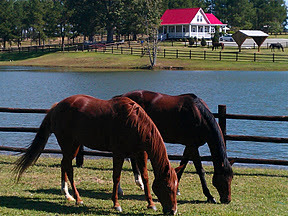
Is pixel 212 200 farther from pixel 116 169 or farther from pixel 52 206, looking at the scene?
pixel 52 206

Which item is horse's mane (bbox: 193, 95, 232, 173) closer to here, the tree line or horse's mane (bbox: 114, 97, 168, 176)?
horse's mane (bbox: 114, 97, 168, 176)

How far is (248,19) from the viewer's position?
102062 mm

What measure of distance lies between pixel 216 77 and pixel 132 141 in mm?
37072

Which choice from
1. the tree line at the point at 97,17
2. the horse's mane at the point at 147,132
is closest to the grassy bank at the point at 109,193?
Answer: the horse's mane at the point at 147,132

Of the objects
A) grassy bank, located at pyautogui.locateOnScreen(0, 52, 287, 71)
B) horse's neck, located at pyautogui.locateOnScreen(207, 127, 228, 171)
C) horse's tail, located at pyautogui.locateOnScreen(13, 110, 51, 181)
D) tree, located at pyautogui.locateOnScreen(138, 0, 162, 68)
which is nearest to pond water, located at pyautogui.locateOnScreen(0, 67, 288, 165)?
grassy bank, located at pyautogui.locateOnScreen(0, 52, 287, 71)

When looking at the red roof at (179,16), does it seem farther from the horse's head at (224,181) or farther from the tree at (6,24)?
the horse's head at (224,181)

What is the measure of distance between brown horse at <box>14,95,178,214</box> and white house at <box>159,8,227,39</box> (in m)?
73.1

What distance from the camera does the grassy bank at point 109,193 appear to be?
7043 mm

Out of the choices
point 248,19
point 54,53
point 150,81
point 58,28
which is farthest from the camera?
point 248,19

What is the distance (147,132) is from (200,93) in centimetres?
2532

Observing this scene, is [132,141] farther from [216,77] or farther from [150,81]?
[216,77]

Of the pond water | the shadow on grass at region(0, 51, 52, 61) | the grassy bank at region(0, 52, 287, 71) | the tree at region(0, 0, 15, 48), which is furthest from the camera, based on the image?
the tree at region(0, 0, 15, 48)

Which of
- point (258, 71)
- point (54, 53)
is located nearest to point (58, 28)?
point (54, 53)

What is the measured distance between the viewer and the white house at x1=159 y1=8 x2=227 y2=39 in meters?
79.9
